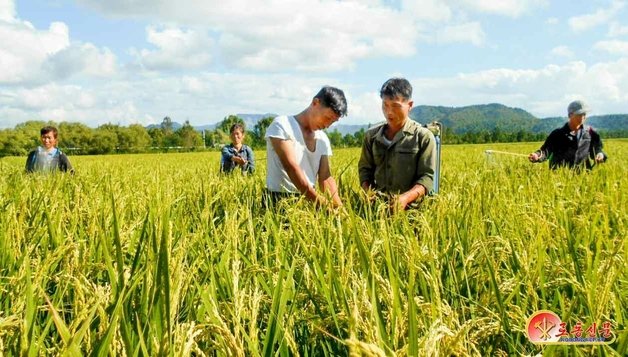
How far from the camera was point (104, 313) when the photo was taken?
99 centimetres

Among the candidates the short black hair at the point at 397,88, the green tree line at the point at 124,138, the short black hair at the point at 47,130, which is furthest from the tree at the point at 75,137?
the short black hair at the point at 397,88

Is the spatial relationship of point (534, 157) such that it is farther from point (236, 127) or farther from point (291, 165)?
point (236, 127)

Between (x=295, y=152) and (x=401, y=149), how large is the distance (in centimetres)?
79

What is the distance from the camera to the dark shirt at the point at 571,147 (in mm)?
6492

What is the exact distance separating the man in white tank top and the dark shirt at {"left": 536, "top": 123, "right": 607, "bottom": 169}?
12.4 feet

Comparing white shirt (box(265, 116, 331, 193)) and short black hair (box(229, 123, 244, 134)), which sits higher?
short black hair (box(229, 123, 244, 134))

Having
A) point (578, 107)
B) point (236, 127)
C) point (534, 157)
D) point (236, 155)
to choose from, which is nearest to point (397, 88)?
point (534, 157)

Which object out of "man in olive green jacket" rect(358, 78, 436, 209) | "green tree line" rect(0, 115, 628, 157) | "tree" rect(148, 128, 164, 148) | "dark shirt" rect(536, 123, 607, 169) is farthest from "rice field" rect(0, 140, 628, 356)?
"tree" rect(148, 128, 164, 148)

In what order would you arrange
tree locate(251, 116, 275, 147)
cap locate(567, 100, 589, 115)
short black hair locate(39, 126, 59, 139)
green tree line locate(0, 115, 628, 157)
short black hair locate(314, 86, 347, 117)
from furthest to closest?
tree locate(251, 116, 275, 147), green tree line locate(0, 115, 628, 157), short black hair locate(39, 126, 59, 139), cap locate(567, 100, 589, 115), short black hair locate(314, 86, 347, 117)

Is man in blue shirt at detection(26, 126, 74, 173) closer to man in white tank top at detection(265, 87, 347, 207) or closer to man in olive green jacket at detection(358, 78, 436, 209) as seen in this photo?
man in white tank top at detection(265, 87, 347, 207)

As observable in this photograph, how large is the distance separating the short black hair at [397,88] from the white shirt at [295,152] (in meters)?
0.70

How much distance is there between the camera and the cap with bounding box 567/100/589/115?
6.19 m

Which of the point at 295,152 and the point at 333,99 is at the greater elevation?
the point at 333,99

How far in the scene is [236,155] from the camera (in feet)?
24.3
